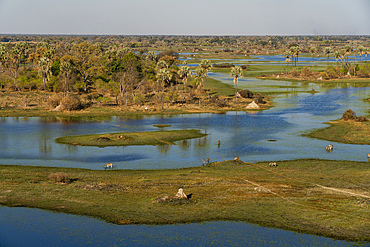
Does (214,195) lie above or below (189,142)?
below

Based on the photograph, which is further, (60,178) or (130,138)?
A: (130,138)

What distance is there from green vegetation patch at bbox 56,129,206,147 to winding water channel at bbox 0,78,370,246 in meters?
2.66

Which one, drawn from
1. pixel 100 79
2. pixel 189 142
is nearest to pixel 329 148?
pixel 189 142

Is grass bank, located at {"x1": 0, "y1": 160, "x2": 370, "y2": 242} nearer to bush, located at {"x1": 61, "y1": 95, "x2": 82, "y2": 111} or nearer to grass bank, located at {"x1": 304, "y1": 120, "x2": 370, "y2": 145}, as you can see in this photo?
grass bank, located at {"x1": 304, "y1": 120, "x2": 370, "y2": 145}

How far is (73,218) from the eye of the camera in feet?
137

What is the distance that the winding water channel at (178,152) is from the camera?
1474 inches

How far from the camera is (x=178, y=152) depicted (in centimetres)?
7169

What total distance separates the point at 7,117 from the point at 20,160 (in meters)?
49.1

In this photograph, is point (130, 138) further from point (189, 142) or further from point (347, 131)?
point (347, 131)

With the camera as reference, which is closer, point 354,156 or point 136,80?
point 354,156

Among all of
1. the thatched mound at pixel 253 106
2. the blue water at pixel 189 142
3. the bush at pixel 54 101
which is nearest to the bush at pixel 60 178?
the blue water at pixel 189 142

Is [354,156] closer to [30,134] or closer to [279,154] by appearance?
[279,154]

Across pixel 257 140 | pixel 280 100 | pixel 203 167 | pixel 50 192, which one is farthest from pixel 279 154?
pixel 280 100

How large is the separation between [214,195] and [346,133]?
165 feet
